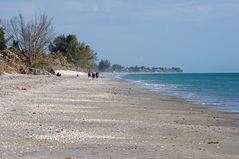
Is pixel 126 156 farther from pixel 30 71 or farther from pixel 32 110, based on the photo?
pixel 30 71

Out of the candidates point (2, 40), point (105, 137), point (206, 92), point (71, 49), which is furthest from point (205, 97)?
point (71, 49)

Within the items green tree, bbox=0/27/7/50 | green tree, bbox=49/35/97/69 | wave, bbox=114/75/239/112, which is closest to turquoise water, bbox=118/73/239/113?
wave, bbox=114/75/239/112

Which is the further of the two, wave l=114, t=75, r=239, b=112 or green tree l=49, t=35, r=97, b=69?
green tree l=49, t=35, r=97, b=69

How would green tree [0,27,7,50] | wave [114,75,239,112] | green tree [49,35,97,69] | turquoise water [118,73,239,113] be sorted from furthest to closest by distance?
green tree [49,35,97,69]
green tree [0,27,7,50]
turquoise water [118,73,239,113]
wave [114,75,239,112]

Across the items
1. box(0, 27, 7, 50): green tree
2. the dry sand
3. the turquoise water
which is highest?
box(0, 27, 7, 50): green tree

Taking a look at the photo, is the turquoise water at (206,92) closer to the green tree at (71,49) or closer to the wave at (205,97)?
the wave at (205,97)

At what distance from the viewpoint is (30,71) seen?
2923 inches

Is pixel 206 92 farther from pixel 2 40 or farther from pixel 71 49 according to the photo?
pixel 71 49

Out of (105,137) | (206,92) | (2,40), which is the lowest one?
(206,92)

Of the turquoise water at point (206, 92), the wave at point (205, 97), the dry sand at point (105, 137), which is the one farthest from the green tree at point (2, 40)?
the dry sand at point (105, 137)

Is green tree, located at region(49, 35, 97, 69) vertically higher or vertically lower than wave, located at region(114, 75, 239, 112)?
higher

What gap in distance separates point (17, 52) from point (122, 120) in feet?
221

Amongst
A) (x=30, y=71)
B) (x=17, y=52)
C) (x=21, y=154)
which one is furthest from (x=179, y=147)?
(x=17, y=52)

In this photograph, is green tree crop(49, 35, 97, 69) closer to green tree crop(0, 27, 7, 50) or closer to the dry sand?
green tree crop(0, 27, 7, 50)
